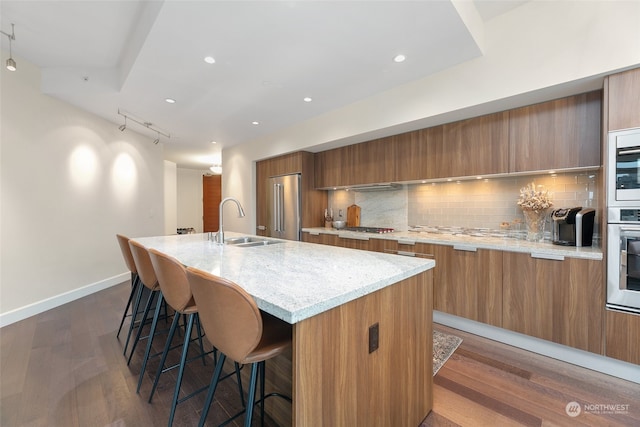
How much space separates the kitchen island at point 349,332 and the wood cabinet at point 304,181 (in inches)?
101

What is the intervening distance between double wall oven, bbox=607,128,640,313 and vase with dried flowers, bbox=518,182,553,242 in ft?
1.80

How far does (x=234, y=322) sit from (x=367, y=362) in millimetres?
587

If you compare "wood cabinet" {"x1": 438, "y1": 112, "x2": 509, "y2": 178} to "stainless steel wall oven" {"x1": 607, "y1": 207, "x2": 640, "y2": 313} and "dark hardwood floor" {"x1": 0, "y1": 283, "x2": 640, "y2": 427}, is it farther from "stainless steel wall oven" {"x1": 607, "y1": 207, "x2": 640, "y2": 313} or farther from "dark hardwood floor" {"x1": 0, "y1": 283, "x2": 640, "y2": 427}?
"dark hardwood floor" {"x1": 0, "y1": 283, "x2": 640, "y2": 427}

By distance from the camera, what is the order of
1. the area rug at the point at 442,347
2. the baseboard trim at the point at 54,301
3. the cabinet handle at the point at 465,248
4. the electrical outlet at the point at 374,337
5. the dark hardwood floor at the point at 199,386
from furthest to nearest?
the baseboard trim at the point at 54,301 < the cabinet handle at the point at 465,248 < the area rug at the point at 442,347 < the dark hardwood floor at the point at 199,386 < the electrical outlet at the point at 374,337

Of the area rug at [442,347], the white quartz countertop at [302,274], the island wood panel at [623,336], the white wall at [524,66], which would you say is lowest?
the area rug at [442,347]

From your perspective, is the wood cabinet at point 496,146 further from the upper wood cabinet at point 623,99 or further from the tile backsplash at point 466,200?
the tile backsplash at point 466,200

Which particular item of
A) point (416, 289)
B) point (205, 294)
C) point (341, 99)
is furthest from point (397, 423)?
point (341, 99)

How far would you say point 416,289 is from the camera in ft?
4.67

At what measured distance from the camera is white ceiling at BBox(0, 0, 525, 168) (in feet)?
6.17

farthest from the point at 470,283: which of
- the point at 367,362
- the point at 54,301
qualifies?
the point at 54,301

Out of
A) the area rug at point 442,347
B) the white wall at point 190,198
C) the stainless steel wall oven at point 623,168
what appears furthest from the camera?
the white wall at point 190,198

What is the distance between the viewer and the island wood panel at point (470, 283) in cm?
238

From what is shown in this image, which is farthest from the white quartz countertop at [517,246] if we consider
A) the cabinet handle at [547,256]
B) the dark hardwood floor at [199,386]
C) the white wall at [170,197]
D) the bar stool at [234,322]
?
the white wall at [170,197]

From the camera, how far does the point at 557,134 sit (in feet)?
7.32
